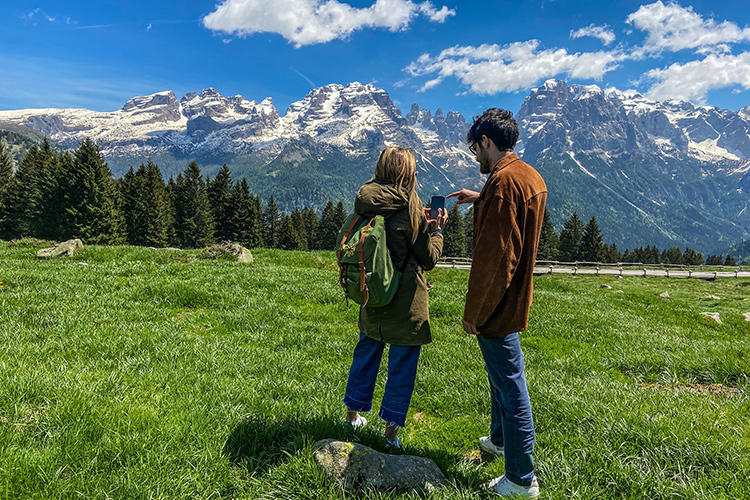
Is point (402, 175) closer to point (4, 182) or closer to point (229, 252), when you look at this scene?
point (229, 252)

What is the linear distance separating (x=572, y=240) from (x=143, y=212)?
103561 millimetres

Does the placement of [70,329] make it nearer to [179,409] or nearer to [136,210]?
[179,409]

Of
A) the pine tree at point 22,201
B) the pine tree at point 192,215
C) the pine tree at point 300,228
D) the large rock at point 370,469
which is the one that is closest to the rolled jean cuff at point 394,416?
the large rock at point 370,469

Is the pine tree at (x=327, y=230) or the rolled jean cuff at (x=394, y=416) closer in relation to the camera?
the rolled jean cuff at (x=394, y=416)

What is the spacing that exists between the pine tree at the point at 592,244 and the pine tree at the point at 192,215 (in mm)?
89548

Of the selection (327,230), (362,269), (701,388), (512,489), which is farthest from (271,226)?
(512,489)

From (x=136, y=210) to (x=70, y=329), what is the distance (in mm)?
78196

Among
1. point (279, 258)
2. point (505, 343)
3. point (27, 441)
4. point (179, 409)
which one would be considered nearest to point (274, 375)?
point (179, 409)

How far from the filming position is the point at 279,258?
2231cm

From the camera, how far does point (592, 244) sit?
87.6 metres

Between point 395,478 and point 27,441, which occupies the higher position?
point 27,441

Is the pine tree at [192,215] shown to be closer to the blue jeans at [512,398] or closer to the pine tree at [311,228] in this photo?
the pine tree at [311,228]

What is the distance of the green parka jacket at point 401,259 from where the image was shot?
12.7 feet

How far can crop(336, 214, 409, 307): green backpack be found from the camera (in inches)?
143
